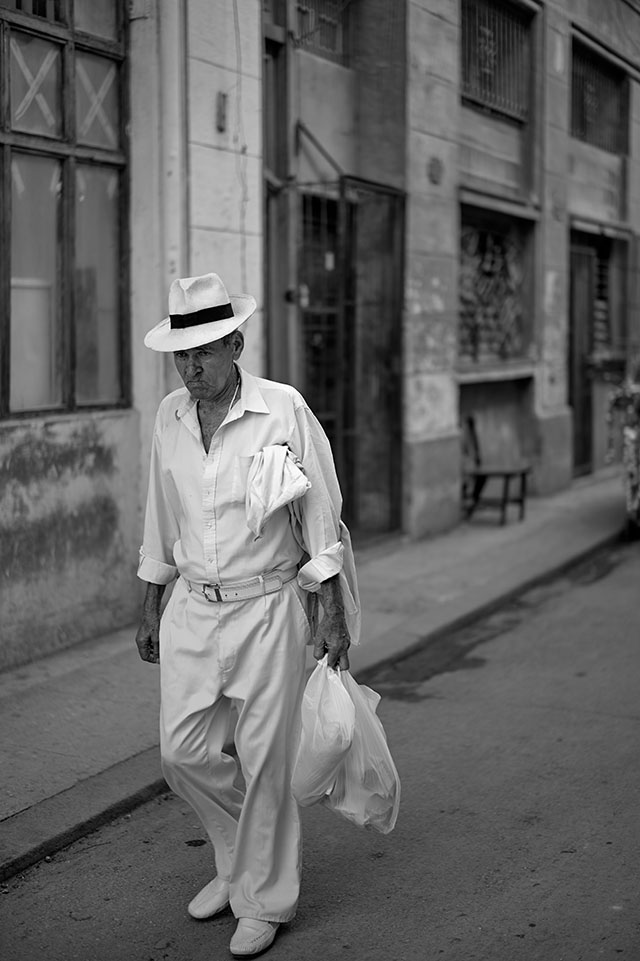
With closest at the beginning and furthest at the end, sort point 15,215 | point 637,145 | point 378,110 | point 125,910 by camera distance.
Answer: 1. point 125,910
2. point 15,215
3. point 378,110
4. point 637,145

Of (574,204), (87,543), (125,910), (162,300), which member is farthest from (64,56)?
(574,204)

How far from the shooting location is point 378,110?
1145cm

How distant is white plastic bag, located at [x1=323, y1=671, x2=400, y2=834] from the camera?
4.01 metres

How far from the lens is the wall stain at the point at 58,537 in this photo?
23.4ft

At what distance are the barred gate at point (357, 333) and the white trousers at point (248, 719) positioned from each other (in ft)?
22.0

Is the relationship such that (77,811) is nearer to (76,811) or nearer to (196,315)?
(76,811)

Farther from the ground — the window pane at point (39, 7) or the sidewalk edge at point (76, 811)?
the window pane at point (39, 7)

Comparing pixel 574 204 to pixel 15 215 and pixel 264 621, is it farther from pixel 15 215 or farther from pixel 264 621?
pixel 264 621

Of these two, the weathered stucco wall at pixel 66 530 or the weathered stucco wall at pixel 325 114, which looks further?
the weathered stucco wall at pixel 325 114

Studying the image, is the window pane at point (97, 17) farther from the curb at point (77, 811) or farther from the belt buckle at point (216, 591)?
the belt buckle at point (216, 591)

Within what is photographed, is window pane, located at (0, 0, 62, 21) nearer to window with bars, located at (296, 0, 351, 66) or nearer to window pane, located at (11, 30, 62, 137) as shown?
window pane, located at (11, 30, 62, 137)

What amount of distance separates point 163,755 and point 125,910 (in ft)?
2.08

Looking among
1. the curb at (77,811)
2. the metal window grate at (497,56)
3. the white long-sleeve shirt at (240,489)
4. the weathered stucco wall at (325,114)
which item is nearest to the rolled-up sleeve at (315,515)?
the white long-sleeve shirt at (240,489)

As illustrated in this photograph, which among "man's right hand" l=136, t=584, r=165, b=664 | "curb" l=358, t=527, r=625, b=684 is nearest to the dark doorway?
"curb" l=358, t=527, r=625, b=684
